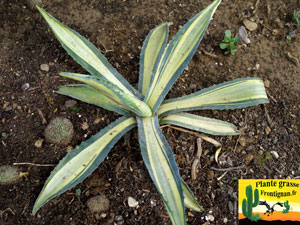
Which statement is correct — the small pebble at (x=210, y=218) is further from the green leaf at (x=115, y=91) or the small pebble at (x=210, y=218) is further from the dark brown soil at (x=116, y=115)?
the green leaf at (x=115, y=91)

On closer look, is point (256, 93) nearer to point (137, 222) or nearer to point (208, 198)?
point (208, 198)

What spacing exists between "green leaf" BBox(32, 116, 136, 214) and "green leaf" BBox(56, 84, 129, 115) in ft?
0.28

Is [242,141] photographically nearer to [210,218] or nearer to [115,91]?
[210,218]

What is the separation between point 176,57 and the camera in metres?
1.41

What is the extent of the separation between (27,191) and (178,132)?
0.81 meters

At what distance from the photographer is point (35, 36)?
1.71m

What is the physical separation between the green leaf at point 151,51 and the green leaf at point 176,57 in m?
0.09

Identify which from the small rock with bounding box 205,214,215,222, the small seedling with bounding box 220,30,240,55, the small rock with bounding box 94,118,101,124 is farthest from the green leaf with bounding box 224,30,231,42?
the small rock with bounding box 205,214,215,222

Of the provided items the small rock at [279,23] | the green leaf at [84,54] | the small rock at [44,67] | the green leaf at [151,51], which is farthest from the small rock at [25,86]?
the small rock at [279,23]

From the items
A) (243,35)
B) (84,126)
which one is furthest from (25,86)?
(243,35)

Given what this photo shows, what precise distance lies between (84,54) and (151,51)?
1.10ft

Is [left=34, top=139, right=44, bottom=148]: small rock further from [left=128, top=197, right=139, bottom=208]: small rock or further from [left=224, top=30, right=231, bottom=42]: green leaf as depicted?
[left=224, top=30, right=231, bottom=42]: green leaf

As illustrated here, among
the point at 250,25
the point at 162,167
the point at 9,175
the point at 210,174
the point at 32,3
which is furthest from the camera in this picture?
the point at 250,25

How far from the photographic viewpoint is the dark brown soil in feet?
4.74
